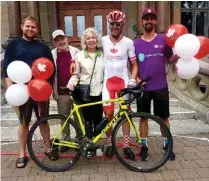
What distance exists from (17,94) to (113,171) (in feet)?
5.06

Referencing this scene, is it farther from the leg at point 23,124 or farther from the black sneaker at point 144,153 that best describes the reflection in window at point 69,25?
the black sneaker at point 144,153

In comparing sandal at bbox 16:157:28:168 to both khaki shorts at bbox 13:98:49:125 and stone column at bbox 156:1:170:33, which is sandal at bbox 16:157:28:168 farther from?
stone column at bbox 156:1:170:33

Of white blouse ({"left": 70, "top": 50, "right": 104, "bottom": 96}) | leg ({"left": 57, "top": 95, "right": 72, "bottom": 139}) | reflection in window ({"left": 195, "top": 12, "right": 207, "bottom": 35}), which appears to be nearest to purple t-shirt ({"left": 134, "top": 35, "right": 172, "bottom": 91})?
white blouse ({"left": 70, "top": 50, "right": 104, "bottom": 96})

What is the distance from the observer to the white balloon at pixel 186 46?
3.44 m

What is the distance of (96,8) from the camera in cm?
1002

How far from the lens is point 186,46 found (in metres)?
3.43

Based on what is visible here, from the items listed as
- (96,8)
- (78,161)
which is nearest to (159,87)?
(78,161)

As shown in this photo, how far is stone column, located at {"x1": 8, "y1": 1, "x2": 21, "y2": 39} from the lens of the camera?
334 inches

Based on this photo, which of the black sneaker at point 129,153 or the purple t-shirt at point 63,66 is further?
the purple t-shirt at point 63,66

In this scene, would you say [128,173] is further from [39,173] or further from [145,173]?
[39,173]

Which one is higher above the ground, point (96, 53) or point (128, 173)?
point (96, 53)

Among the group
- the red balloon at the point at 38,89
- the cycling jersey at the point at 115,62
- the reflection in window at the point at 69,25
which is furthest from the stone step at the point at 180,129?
the reflection in window at the point at 69,25

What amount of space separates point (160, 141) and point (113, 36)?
195 cm

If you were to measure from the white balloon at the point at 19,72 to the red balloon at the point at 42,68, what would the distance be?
0.24 feet
